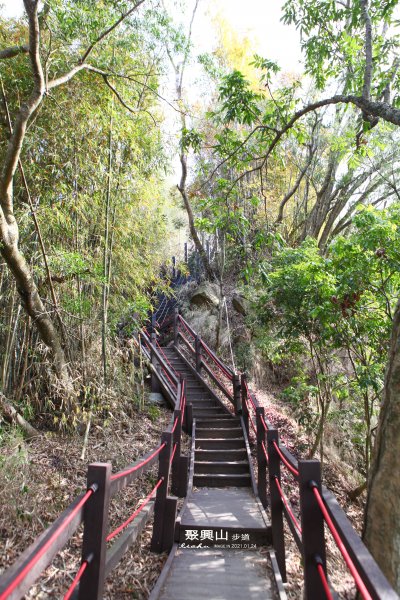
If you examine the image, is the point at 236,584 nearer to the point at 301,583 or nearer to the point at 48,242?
the point at 301,583

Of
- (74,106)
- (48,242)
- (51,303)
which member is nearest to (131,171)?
(74,106)

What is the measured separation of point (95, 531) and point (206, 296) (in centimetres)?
1046

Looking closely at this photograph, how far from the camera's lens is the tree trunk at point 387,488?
1655 mm

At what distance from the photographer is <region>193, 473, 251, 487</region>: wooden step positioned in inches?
184

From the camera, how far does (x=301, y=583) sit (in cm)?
285

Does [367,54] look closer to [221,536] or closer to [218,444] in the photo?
[221,536]

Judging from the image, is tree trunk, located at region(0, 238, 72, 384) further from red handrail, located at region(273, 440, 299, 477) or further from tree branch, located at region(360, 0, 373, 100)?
tree branch, located at region(360, 0, 373, 100)

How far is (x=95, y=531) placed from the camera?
1536 millimetres

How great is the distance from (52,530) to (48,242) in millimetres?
3852

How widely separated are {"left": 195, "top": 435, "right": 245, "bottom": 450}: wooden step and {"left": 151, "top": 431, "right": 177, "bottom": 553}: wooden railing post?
9.36ft

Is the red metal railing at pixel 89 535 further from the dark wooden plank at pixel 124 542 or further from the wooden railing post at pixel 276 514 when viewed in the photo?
the wooden railing post at pixel 276 514

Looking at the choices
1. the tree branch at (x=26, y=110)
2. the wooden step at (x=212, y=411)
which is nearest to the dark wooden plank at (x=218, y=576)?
the tree branch at (x=26, y=110)

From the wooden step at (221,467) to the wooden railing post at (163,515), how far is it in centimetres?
212

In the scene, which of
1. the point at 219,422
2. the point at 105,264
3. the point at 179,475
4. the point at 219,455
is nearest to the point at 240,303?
the point at 219,422
